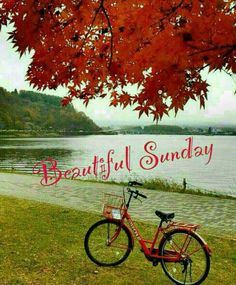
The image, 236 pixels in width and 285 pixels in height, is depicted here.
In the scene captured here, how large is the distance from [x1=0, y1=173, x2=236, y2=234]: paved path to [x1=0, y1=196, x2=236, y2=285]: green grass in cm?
148

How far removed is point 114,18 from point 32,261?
422cm

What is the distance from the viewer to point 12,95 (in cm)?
18862

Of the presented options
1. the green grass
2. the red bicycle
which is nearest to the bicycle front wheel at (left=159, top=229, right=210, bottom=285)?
the red bicycle

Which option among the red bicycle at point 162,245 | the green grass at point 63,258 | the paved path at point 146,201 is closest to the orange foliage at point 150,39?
the red bicycle at point 162,245

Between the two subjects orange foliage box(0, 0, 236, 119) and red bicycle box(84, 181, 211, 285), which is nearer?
orange foliage box(0, 0, 236, 119)

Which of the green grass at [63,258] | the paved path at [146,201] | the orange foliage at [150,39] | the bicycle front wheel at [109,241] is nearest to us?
the orange foliage at [150,39]

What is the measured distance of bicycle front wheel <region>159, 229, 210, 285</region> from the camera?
5621 mm

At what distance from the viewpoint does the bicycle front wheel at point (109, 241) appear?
6.26 metres

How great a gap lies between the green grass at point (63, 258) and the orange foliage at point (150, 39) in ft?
9.93

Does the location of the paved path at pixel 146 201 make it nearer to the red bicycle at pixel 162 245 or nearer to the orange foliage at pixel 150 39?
the red bicycle at pixel 162 245

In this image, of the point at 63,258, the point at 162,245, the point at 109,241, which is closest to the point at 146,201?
the point at 63,258

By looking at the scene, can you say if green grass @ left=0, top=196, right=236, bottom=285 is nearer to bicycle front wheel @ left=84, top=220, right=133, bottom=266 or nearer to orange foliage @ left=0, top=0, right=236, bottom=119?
bicycle front wheel @ left=84, top=220, right=133, bottom=266

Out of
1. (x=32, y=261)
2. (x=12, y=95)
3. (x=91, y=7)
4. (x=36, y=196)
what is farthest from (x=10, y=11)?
(x=12, y=95)

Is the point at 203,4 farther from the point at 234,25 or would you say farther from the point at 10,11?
the point at 10,11
